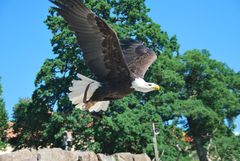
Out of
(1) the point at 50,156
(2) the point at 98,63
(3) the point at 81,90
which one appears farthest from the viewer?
(1) the point at 50,156

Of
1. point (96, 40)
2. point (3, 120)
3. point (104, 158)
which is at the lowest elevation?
point (104, 158)

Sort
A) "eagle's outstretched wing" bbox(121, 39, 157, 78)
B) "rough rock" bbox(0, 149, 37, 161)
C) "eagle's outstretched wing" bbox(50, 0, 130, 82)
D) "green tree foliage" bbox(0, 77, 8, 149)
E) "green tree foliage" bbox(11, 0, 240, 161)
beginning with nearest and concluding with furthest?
1. "eagle's outstretched wing" bbox(50, 0, 130, 82)
2. "eagle's outstretched wing" bbox(121, 39, 157, 78)
3. "rough rock" bbox(0, 149, 37, 161)
4. "green tree foliage" bbox(11, 0, 240, 161)
5. "green tree foliage" bbox(0, 77, 8, 149)

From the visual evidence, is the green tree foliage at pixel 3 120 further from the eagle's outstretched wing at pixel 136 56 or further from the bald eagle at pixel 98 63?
the bald eagle at pixel 98 63

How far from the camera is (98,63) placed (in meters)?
7.99

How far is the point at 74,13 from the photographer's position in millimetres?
7363

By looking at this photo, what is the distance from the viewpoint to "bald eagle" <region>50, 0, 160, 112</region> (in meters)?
7.40

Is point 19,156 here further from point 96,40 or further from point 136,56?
point 96,40

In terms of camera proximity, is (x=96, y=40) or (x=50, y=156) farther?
(x=50, y=156)

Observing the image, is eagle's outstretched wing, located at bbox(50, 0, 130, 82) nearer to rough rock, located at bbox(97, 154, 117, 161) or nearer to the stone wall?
the stone wall

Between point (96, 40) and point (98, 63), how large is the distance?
0.49 m

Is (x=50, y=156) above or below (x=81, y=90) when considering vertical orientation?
below

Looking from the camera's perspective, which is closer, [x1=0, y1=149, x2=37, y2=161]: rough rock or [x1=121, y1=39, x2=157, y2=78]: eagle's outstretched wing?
[x1=121, y1=39, x2=157, y2=78]: eagle's outstretched wing

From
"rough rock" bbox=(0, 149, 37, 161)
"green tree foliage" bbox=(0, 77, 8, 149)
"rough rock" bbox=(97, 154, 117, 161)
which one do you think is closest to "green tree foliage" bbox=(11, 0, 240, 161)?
"green tree foliage" bbox=(0, 77, 8, 149)

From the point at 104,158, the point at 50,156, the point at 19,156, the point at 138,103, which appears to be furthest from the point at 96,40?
the point at 138,103
